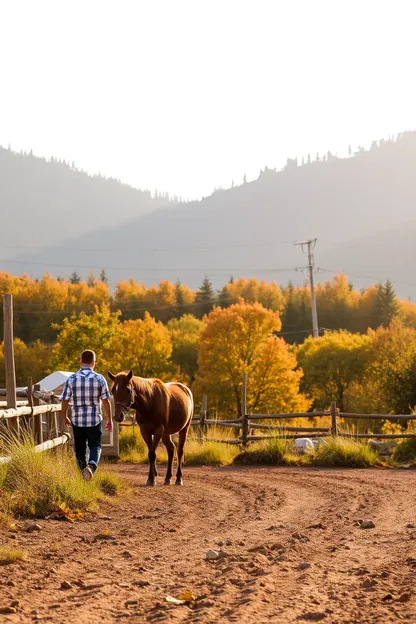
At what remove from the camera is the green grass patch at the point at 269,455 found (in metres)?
20.9

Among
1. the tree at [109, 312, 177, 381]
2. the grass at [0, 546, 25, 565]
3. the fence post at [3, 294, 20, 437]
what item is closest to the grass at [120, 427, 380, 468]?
the fence post at [3, 294, 20, 437]

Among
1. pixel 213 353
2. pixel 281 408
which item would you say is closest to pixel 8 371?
pixel 281 408

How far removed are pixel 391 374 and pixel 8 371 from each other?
2433cm

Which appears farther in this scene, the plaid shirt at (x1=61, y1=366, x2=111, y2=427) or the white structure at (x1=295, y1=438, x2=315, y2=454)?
the white structure at (x1=295, y1=438, x2=315, y2=454)

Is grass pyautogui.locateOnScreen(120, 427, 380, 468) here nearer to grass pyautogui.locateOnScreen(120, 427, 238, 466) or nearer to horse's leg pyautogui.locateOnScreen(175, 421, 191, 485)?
grass pyautogui.locateOnScreen(120, 427, 238, 466)

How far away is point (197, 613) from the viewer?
5.14 m

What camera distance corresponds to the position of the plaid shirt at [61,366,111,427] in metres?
11.6

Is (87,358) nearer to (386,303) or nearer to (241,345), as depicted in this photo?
(241,345)

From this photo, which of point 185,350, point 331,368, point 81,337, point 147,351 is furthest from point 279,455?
point 185,350

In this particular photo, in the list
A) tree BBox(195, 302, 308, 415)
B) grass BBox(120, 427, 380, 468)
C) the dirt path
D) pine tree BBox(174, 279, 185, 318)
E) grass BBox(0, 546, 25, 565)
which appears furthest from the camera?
pine tree BBox(174, 279, 185, 318)

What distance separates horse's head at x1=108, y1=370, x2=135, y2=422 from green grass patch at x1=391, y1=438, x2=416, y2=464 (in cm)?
933

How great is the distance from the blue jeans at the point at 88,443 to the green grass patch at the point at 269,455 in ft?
31.5

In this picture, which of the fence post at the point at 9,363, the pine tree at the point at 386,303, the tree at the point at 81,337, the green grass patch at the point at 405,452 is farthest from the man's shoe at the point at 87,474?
the pine tree at the point at 386,303

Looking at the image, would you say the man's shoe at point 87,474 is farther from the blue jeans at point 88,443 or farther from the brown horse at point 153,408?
the brown horse at point 153,408
